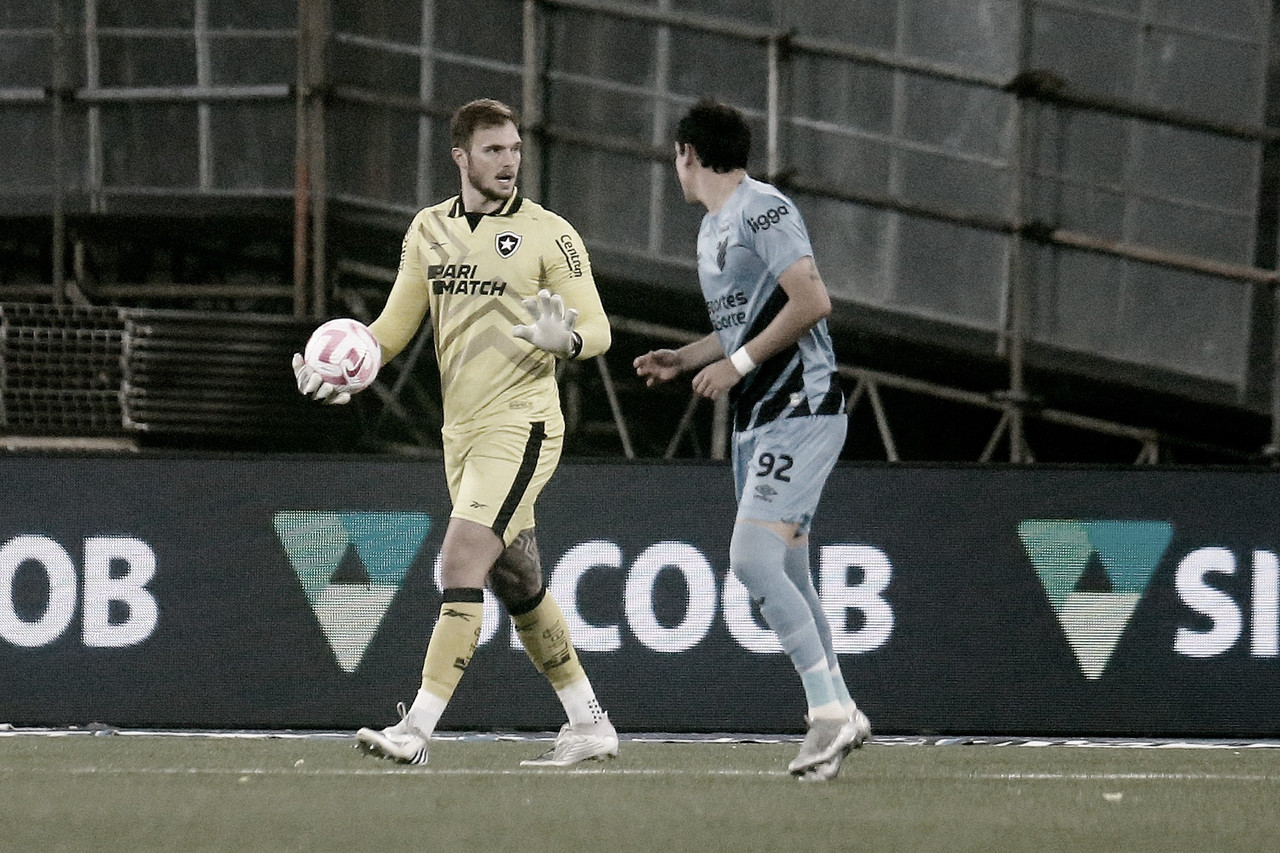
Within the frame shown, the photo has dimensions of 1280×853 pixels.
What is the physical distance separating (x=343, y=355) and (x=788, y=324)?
1473mm

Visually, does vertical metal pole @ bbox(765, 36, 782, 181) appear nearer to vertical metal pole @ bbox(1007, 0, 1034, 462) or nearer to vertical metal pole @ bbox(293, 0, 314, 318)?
vertical metal pole @ bbox(1007, 0, 1034, 462)

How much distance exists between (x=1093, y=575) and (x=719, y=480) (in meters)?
1.50

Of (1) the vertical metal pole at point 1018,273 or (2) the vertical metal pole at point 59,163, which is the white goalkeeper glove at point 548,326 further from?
(2) the vertical metal pole at point 59,163

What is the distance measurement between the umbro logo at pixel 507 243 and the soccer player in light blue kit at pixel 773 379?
0.66 m

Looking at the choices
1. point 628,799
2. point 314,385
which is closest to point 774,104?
point 314,385

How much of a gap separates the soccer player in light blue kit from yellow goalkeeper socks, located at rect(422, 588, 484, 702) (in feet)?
2.92

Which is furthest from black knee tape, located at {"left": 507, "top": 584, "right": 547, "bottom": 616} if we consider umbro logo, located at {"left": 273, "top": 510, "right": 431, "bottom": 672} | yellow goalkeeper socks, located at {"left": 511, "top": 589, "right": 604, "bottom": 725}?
umbro logo, located at {"left": 273, "top": 510, "right": 431, "bottom": 672}

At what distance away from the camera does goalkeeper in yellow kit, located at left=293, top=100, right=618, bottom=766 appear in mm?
6637

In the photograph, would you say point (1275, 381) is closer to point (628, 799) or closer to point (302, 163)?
point (628, 799)

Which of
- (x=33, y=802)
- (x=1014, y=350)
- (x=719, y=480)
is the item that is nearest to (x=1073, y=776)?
(x=719, y=480)

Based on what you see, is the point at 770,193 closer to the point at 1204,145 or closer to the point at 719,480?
the point at 719,480

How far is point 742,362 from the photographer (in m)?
6.18

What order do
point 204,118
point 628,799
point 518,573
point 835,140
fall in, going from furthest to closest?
point 204,118 < point 835,140 < point 518,573 < point 628,799

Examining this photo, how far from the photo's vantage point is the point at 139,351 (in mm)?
13984
